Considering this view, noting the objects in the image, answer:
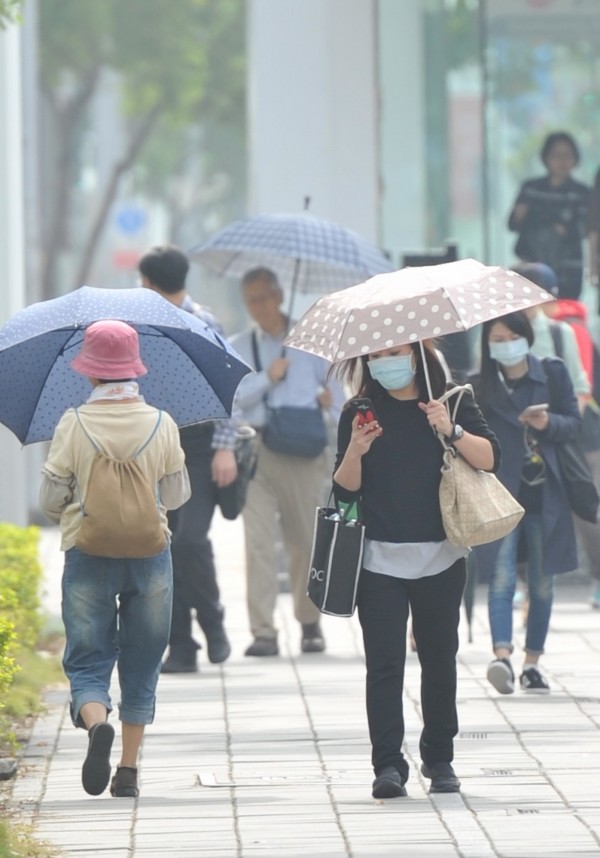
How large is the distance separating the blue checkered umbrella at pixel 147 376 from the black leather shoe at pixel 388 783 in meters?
1.42

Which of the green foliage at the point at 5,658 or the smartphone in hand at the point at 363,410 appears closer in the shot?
the smartphone in hand at the point at 363,410

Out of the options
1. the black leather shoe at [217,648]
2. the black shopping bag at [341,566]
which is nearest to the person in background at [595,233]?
the black leather shoe at [217,648]

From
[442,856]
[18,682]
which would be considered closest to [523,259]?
[18,682]

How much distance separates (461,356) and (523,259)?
5.84 ft

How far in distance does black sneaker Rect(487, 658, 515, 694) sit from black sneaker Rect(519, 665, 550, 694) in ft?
0.47

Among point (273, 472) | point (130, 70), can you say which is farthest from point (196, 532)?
point (130, 70)

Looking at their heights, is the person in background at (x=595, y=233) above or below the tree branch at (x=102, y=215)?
above

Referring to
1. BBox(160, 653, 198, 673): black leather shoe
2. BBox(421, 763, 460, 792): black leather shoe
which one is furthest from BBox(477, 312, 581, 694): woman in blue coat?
BBox(421, 763, 460, 792): black leather shoe

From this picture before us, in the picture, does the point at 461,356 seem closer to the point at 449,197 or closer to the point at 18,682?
the point at 449,197

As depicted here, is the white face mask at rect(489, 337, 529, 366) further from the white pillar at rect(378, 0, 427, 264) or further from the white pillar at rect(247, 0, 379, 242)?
the white pillar at rect(378, 0, 427, 264)

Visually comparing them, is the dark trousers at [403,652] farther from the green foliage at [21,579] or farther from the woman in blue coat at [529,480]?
the green foliage at [21,579]

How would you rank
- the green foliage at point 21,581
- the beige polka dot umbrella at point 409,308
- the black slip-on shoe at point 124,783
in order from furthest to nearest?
the green foliage at point 21,581 → the black slip-on shoe at point 124,783 → the beige polka dot umbrella at point 409,308

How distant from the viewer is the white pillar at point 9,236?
14812 mm

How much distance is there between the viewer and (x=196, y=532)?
977cm
